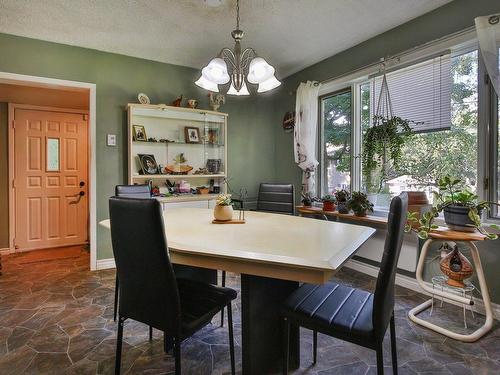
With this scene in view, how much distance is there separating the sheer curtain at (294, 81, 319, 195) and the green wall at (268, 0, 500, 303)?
0.24 meters

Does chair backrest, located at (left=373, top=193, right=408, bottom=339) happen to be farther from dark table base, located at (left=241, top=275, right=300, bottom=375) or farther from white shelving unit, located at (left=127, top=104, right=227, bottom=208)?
white shelving unit, located at (left=127, top=104, right=227, bottom=208)

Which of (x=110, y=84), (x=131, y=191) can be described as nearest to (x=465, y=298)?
(x=131, y=191)

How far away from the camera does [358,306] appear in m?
1.40

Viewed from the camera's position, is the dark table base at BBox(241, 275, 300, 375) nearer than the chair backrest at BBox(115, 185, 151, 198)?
Yes

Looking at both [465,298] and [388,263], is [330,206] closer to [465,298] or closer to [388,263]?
[465,298]

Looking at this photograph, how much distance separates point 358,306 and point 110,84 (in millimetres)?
3436

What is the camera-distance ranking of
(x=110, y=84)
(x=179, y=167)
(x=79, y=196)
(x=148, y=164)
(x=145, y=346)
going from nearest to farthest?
(x=145, y=346)
(x=110, y=84)
(x=148, y=164)
(x=179, y=167)
(x=79, y=196)

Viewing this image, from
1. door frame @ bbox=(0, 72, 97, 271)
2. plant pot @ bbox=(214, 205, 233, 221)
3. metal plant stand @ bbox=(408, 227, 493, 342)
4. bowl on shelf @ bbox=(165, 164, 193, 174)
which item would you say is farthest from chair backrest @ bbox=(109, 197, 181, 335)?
bowl on shelf @ bbox=(165, 164, 193, 174)

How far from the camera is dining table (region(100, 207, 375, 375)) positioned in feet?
3.90

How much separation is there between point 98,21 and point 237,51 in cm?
150

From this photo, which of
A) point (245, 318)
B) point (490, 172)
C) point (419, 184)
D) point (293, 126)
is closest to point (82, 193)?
point (293, 126)

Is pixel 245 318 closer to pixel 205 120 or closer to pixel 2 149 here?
pixel 205 120

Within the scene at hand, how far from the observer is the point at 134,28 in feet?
9.25

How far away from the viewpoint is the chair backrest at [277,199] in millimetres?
3121
